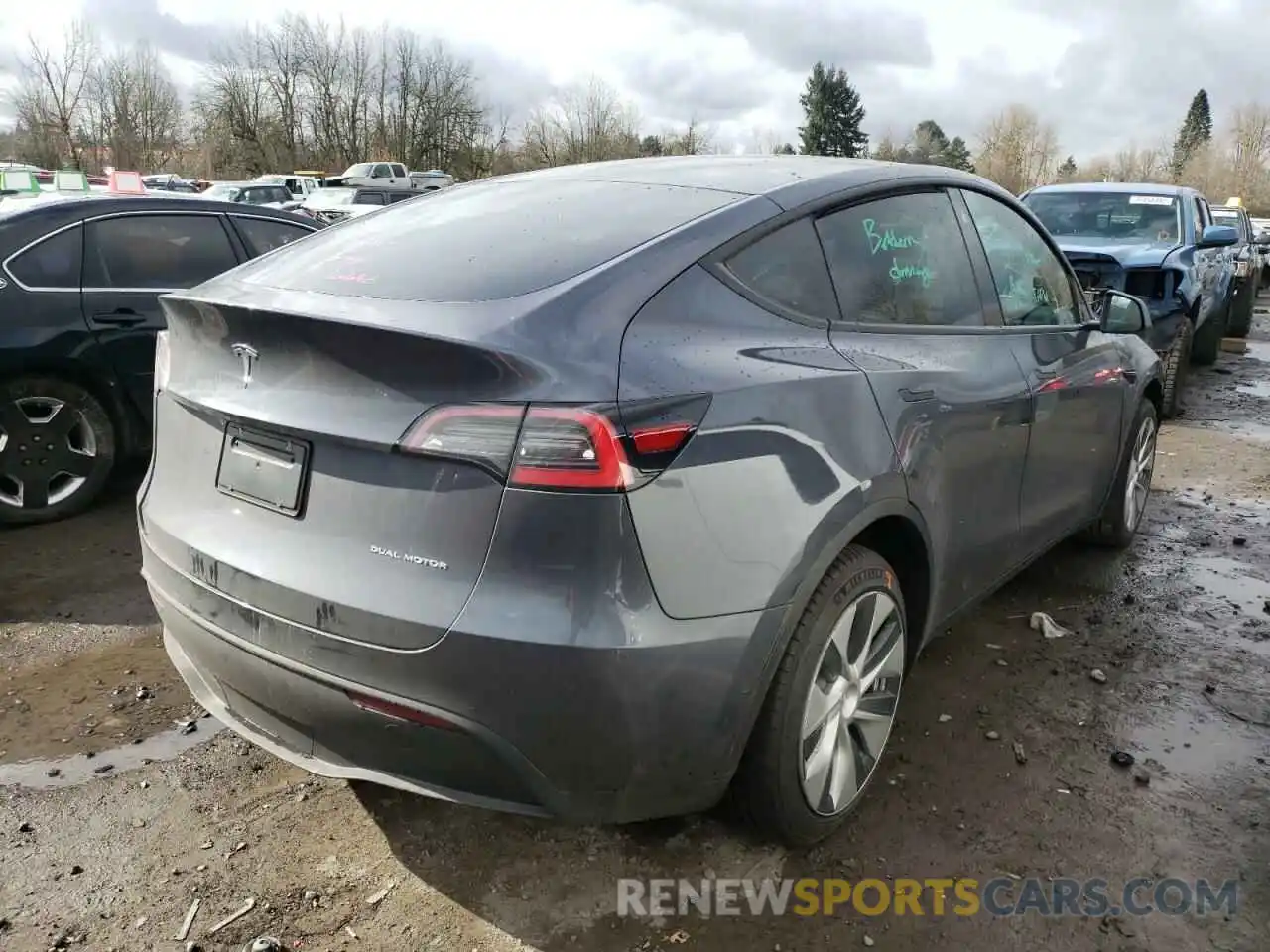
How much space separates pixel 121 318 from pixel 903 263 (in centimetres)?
394

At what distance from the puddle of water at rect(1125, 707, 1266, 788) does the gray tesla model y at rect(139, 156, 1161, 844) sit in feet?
2.93

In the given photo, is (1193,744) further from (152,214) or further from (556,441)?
(152,214)

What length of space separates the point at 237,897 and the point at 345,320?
139cm

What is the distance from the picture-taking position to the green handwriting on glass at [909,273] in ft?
8.95

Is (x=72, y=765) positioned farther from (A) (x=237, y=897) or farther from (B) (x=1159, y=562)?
(B) (x=1159, y=562)

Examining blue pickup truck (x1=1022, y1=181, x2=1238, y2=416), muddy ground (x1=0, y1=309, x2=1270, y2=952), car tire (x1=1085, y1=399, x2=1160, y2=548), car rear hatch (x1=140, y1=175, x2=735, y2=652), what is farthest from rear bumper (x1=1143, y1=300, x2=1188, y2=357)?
car rear hatch (x1=140, y1=175, x2=735, y2=652)

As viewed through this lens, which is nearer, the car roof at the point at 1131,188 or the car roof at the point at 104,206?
the car roof at the point at 104,206

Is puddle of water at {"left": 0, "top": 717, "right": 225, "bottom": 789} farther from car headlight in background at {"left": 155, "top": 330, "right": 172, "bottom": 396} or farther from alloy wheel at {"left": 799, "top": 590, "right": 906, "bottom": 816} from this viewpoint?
alloy wheel at {"left": 799, "top": 590, "right": 906, "bottom": 816}

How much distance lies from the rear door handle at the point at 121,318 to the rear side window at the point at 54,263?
185mm

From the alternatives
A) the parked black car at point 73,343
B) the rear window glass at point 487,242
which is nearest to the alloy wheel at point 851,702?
the rear window glass at point 487,242

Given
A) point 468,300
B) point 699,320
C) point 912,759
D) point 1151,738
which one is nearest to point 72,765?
point 468,300

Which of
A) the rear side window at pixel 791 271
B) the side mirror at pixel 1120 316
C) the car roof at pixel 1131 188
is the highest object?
the car roof at pixel 1131 188

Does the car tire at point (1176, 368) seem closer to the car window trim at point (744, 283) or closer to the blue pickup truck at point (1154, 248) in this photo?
the blue pickup truck at point (1154, 248)

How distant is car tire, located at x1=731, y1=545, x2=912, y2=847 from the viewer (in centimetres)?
219
